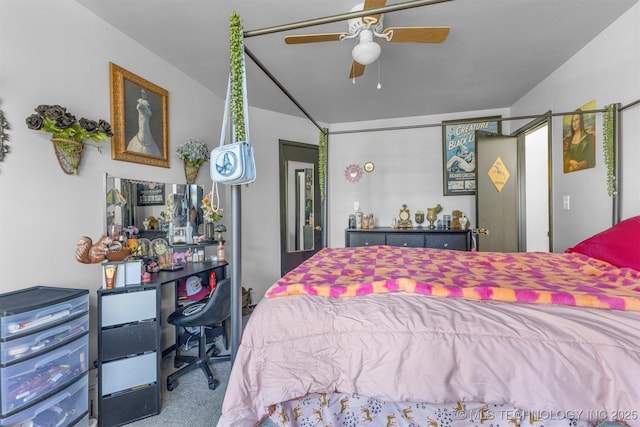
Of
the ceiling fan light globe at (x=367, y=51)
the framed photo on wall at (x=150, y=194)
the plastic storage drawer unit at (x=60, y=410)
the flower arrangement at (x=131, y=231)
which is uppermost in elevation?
the ceiling fan light globe at (x=367, y=51)

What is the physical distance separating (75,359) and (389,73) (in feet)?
10.6

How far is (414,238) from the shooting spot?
3512mm

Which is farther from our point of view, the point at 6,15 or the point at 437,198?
the point at 437,198

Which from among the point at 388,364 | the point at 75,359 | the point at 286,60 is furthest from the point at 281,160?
the point at 388,364

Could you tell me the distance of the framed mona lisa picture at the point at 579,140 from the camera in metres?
2.19

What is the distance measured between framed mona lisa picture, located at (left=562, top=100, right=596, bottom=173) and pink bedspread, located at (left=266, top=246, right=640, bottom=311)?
99 centimetres

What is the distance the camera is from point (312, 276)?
145 centimetres

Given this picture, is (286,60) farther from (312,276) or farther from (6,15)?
(312,276)

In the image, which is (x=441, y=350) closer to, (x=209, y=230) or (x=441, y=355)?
(x=441, y=355)

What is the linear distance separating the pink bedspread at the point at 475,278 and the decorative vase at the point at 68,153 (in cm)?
154

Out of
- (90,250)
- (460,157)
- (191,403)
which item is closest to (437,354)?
(191,403)

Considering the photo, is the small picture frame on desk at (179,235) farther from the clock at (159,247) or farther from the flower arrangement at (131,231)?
the flower arrangement at (131,231)

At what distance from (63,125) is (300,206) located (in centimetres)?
287

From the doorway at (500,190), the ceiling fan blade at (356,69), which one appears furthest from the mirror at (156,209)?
the doorway at (500,190)
